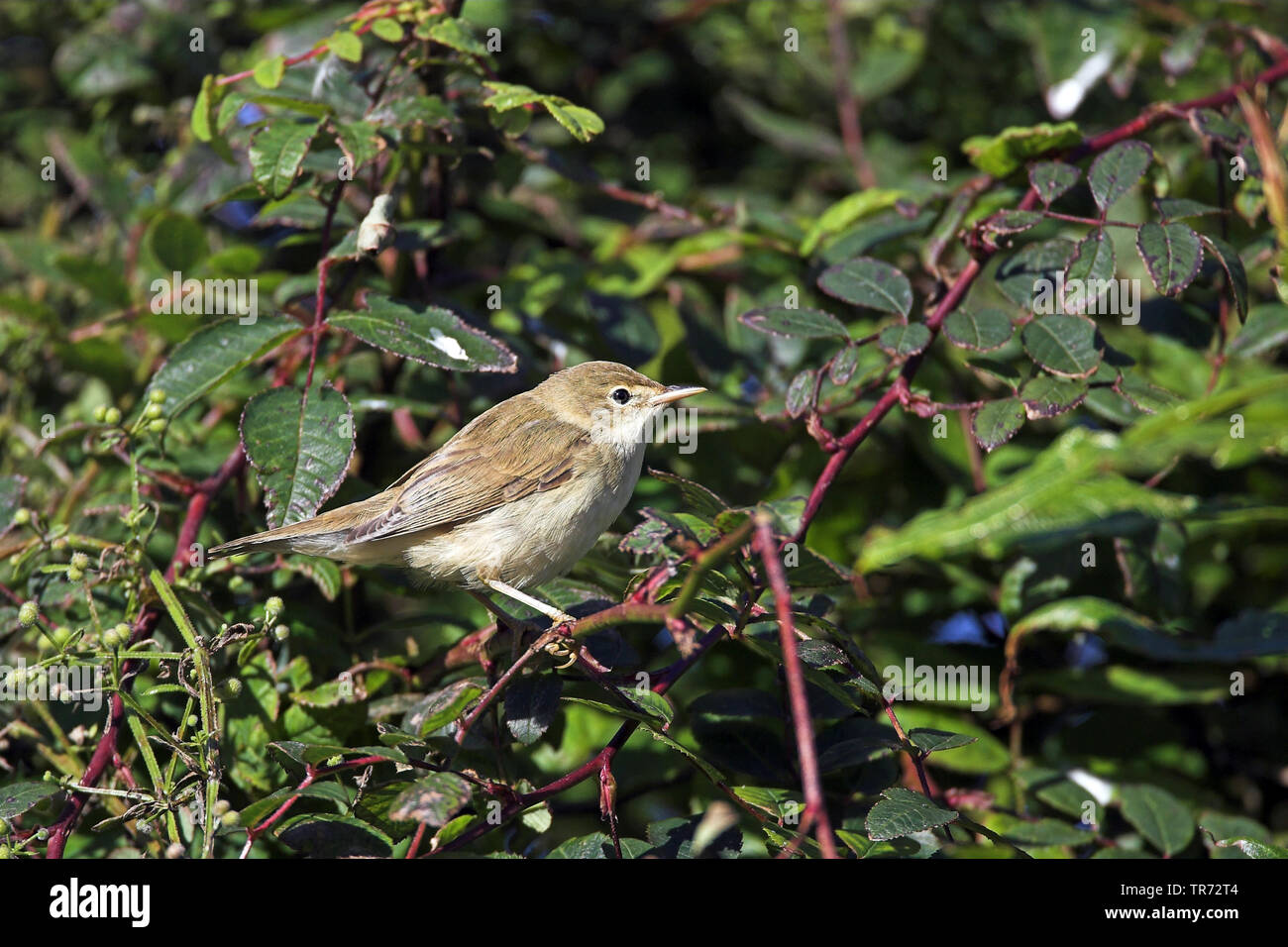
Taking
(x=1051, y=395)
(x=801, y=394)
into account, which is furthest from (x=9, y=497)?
(x=1051, y=395)

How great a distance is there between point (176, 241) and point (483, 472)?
135cm

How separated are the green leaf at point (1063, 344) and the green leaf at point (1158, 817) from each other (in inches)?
42.0

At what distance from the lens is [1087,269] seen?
2.54 m

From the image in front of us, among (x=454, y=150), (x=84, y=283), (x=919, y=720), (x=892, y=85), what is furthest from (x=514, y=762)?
(x=892, y=85)

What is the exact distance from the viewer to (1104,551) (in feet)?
9.88

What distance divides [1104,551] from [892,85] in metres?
2.11

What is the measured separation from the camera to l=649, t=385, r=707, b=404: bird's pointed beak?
2984mm

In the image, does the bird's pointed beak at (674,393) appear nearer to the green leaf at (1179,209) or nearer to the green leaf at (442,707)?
the green leaf at (442,707)

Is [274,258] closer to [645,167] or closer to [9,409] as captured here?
[9,409]

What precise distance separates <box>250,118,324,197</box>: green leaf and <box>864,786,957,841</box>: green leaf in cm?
188

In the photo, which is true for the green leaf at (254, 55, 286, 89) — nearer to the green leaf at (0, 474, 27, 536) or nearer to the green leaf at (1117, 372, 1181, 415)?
the green leaf at (0, 474, 27, 536)

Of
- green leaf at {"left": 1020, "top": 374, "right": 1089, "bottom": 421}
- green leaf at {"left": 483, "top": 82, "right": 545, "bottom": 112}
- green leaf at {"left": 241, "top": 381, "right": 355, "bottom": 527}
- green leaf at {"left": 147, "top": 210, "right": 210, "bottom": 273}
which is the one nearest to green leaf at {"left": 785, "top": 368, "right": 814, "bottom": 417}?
green leaf at {"left": 1020, "top": 374, "right": 1089, "bottom": 421}

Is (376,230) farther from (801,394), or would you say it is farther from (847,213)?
(847,213)

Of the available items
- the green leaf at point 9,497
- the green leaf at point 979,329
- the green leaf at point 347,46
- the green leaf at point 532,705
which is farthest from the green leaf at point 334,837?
the green leaf at point 347,46
